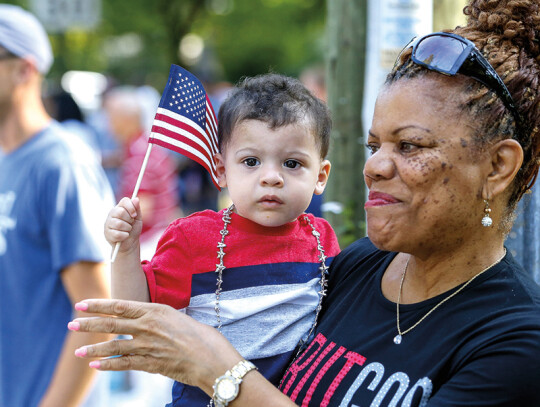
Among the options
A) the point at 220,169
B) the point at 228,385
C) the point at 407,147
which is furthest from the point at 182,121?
the point at 228,385

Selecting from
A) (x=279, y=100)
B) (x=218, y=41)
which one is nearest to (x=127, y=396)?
(x=279, y=100)

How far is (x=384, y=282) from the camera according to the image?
246 centimetres

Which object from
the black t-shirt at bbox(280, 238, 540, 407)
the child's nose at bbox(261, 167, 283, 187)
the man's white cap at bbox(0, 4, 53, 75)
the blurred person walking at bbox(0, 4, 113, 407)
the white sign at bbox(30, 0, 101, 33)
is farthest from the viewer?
the white sign at bbox(30, 0, 101, 33)

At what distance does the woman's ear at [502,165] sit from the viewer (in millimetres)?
2066

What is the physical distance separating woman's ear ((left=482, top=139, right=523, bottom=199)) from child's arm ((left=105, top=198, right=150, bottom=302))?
1.23 m

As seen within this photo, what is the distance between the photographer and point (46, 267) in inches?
149

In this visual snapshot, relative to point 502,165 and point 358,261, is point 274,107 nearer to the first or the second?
point 358,261

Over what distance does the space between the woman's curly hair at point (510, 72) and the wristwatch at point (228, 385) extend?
99 centimetres

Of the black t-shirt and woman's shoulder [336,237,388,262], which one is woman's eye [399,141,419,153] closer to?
the black t-shirt

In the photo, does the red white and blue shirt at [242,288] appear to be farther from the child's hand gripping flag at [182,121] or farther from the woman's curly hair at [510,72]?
the woman's curly hair at [510,72]

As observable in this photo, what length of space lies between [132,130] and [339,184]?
6367mm

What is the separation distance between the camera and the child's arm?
253cm

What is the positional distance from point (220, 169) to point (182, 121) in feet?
0.89

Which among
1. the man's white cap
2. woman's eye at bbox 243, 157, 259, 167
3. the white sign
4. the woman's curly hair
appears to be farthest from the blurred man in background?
the woman's curly hair
